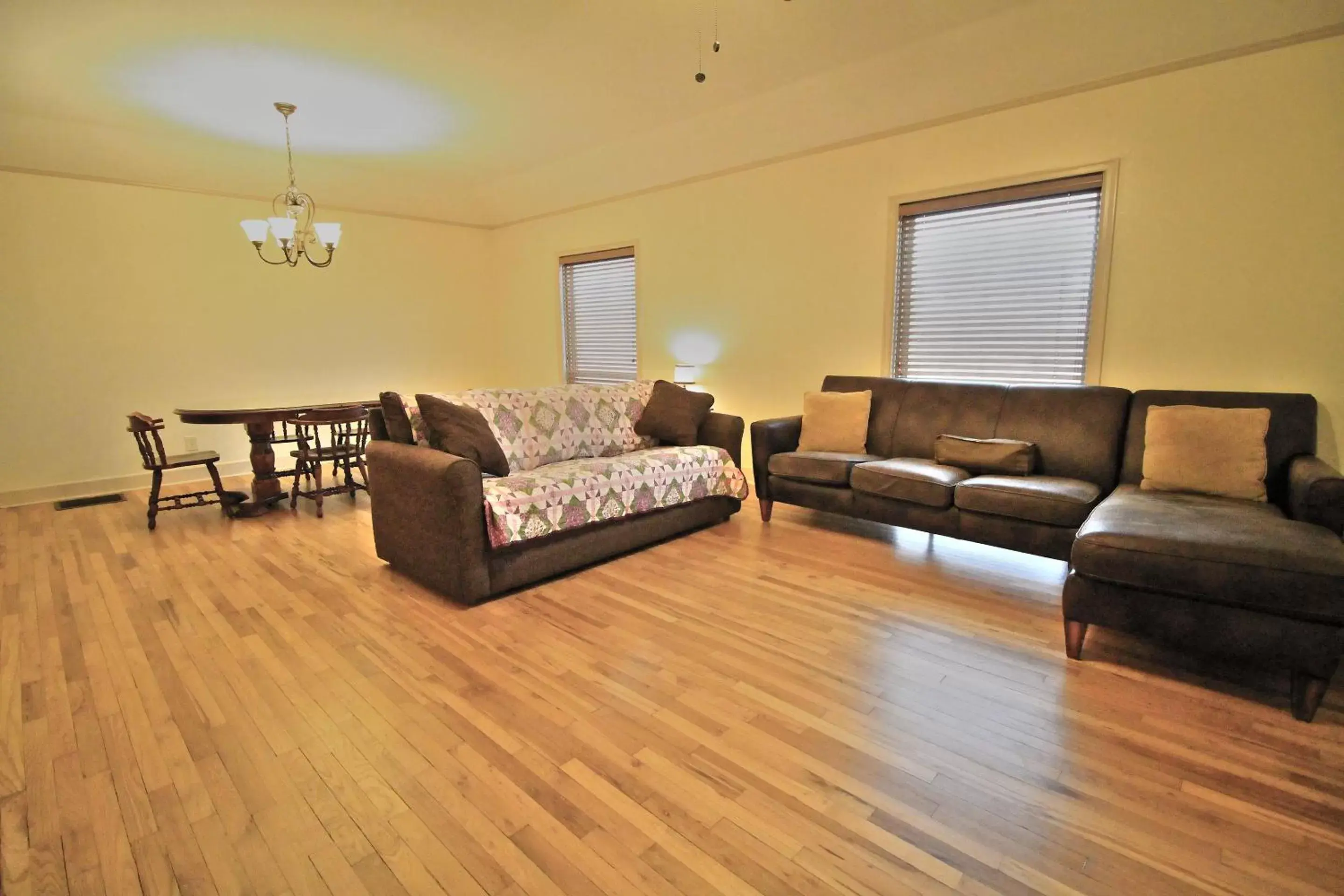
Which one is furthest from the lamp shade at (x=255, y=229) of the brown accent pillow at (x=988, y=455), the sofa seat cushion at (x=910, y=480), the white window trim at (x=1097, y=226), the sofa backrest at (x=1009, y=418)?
the brown accent pillow at (x=988, y=455)

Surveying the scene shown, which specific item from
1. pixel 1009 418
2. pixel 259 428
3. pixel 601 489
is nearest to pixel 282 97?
pixel 259 428

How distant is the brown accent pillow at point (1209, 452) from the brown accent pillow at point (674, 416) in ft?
7.83

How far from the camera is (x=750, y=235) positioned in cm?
489

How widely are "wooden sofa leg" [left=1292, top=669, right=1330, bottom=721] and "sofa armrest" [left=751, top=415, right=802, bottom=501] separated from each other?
2.49 metres

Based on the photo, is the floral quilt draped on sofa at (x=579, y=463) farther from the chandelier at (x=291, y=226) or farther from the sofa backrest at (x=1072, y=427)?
the chandelier at (x=291, y=226)

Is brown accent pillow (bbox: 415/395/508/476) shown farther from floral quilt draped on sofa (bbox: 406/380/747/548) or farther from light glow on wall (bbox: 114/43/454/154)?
light glow on wall (bbox: 114/43/454/154)

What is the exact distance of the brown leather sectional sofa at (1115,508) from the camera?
193 centimetres

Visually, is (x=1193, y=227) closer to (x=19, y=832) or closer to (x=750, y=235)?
(x=750, y=235)

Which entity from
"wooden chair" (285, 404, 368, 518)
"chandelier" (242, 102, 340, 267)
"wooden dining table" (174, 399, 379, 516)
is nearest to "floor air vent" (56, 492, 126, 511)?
"wooden dining table" (174, 399, 379, 516)

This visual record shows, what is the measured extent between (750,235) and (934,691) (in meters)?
3.75

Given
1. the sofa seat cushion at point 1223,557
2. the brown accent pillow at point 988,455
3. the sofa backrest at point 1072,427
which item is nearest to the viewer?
the sofa seat cushion at point 1223,557

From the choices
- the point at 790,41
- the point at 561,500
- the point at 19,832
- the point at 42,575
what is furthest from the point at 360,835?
the point at 790,41

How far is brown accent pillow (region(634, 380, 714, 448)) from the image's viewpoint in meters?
4.02

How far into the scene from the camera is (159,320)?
5.21 metres
